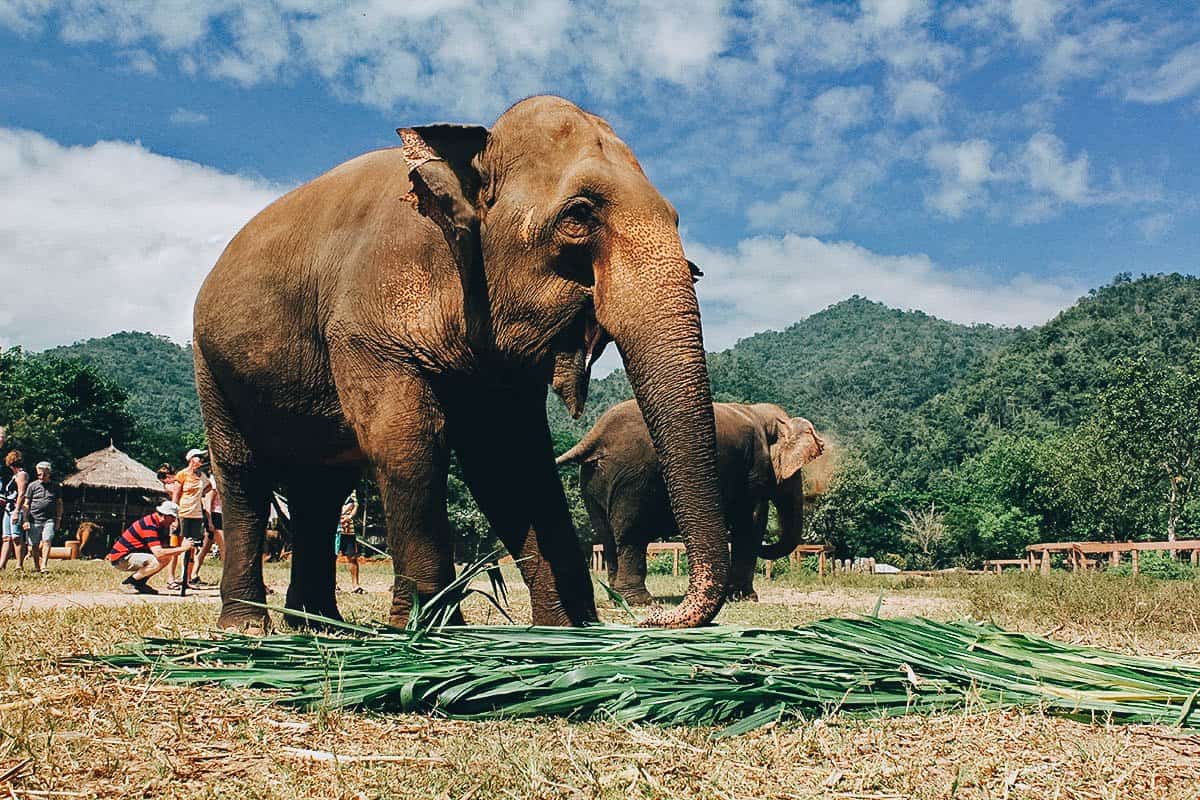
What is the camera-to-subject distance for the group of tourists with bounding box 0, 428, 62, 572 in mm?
14516

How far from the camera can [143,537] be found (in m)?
12.3

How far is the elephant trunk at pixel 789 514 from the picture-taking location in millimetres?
12000

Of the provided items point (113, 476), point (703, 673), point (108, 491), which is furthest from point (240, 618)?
point (108, 491)

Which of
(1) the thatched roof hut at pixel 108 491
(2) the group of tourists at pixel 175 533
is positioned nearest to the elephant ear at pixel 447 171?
(2) the group of tourists at pixel 175 533

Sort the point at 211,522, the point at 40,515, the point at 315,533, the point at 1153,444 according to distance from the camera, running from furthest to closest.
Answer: the point at 1153,444 < the point at 40,515 < the point at 211,522 < the point at 315,533

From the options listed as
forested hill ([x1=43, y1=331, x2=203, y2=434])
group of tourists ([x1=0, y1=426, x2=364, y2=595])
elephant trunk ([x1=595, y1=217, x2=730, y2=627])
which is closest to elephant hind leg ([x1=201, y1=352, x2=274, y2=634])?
elephant trunk ([x1=595, y1=217, x2=730, y2=627])

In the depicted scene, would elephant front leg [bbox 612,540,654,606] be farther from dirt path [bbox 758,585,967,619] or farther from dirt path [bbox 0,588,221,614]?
dirt path [bbox 0,588,221,614]

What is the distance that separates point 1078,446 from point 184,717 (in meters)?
50.2

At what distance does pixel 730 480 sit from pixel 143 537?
6.87m

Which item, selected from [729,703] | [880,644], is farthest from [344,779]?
[880,644]

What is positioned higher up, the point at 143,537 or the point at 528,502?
the point at 528,502

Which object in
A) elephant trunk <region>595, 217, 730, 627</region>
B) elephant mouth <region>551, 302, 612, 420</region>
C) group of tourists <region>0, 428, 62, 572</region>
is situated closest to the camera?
elephant trunk <region>595, 217, 730, 627</region>

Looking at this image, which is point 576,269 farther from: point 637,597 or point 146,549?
point 146,549

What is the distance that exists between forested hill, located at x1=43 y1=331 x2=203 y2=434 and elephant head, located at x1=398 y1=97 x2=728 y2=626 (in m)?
110
